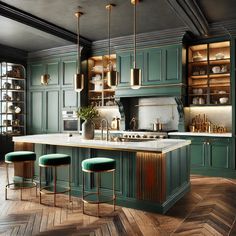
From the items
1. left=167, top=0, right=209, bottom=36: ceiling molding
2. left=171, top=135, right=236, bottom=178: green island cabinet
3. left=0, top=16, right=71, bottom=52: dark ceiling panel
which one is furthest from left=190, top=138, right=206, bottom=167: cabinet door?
left=0, top=16, right=71, bottom=52: dark ceiling panel

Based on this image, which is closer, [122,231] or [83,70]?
[122,231]

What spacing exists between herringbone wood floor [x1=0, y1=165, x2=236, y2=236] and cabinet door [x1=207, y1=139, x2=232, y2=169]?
4.71 feet

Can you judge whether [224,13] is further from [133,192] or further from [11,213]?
[11,213]

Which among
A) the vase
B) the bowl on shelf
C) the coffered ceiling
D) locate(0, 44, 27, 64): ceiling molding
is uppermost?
the coffered ceiling

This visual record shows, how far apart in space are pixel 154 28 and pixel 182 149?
3.00 metres

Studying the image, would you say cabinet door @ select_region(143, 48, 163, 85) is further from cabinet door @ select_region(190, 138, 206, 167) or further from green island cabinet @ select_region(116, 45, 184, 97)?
cabinet door @ select_region(190, 138, 206, 167)

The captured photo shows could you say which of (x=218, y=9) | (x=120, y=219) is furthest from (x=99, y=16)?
(x=120, y=219)

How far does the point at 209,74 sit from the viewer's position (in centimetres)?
605

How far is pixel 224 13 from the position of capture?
5.13 metres

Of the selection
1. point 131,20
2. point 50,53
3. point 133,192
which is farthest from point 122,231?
point 50,53

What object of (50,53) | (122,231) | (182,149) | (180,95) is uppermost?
(50,53)

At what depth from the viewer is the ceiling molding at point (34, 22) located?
186 inches

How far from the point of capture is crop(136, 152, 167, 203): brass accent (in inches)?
140

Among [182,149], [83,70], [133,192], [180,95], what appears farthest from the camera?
[83,70]
